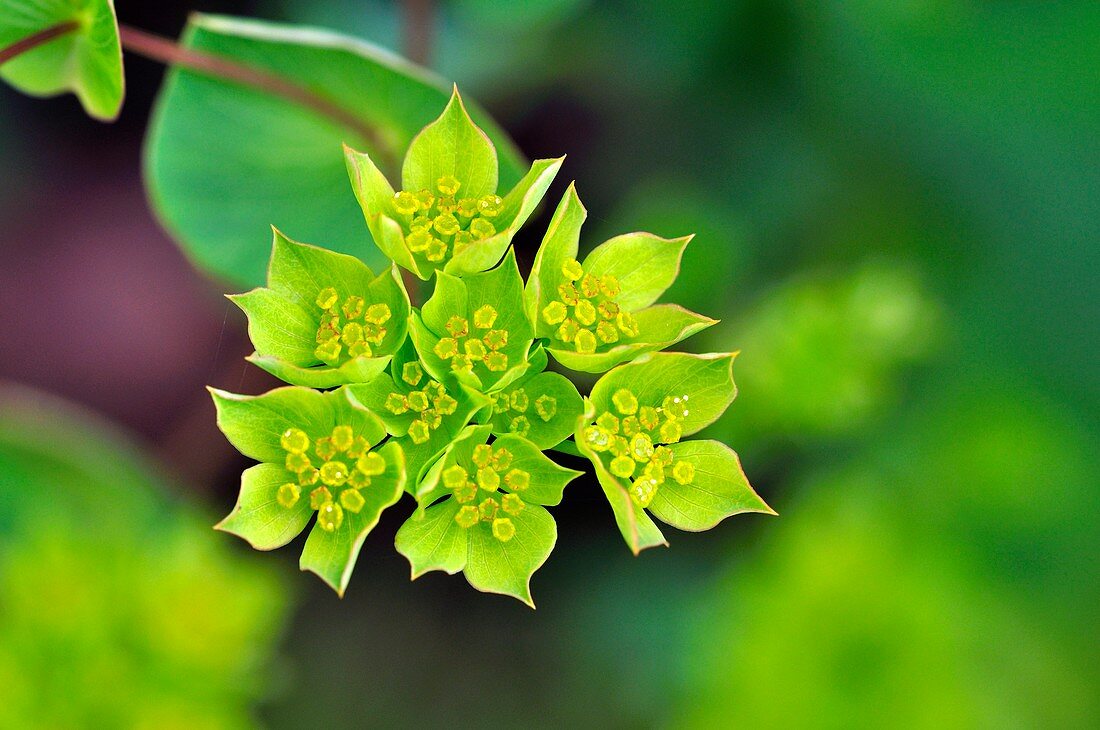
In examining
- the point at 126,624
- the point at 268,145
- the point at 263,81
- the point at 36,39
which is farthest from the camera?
the point at 126,624

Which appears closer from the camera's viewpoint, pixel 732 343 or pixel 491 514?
pixel 491 514

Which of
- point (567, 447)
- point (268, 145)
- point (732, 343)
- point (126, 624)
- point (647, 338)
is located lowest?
point (126, 624)

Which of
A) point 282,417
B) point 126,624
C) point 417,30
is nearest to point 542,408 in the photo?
point 282,417

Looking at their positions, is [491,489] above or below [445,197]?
below

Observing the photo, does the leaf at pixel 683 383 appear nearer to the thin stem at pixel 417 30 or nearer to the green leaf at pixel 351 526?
the green leaf at pixel 351 526

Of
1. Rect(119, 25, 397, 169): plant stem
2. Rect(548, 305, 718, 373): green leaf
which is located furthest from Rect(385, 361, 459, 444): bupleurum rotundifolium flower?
Rect(119, 25, 397, 169): plant stem

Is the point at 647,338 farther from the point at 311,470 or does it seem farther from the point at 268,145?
the point at 268,145

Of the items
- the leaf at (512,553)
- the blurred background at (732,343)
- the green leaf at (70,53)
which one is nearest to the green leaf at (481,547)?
the leaf at (512,553)
